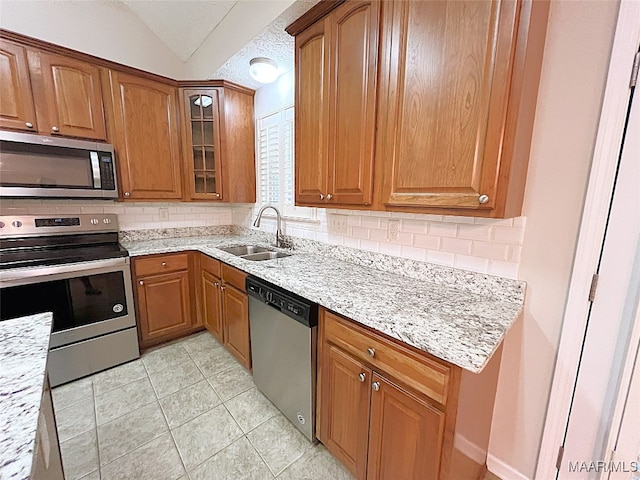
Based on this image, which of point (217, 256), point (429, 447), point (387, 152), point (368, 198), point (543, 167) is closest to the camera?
point (429, 447)

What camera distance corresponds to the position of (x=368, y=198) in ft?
4.49

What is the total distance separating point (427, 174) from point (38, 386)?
136cm

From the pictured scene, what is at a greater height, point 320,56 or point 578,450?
point 320,56

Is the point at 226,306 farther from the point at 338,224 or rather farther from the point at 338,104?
the point at 338,104

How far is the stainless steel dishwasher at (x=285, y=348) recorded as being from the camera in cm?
136

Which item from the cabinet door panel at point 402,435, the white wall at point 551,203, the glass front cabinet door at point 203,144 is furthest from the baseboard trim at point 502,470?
the glass front cabinet door at point 203,144

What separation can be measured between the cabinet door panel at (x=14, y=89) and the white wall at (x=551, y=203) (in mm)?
3010

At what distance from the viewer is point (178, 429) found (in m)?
1.58

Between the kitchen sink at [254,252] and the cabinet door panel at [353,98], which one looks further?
the kitchen sink at [254,252]

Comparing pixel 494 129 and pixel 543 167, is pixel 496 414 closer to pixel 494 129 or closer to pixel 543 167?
pixel 543 167

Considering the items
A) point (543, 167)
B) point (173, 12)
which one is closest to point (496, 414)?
point (543, 167)

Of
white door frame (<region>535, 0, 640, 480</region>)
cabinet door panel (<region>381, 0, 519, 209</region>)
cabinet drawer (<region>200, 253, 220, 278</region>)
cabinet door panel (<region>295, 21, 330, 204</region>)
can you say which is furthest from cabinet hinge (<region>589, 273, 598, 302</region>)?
cabinet drawer (<region>200, 253, 220, 278</region>)

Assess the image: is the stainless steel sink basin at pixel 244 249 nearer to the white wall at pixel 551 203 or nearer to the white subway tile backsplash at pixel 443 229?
the white subway tile backsplash at pixel 443 229

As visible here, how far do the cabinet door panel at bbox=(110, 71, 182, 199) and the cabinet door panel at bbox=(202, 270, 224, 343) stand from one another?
2.99 feet
